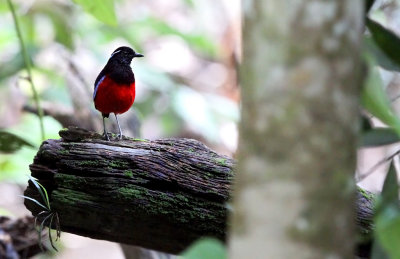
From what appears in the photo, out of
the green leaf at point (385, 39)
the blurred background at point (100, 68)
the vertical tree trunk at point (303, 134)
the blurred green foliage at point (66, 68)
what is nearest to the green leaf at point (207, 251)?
the vertical tree trunk at point (303, 134)

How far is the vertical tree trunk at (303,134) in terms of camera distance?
1151 mm

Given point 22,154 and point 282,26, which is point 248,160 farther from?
point 22,154

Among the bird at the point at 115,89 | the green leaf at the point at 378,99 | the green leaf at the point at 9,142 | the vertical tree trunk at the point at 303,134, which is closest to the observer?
the vertical tree trunk at the point at 303,134

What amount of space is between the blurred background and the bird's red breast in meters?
0.34

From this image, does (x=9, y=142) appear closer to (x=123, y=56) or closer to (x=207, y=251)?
(x=123, y=56)

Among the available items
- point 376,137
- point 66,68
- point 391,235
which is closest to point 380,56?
point 376,137

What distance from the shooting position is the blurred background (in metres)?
4.38

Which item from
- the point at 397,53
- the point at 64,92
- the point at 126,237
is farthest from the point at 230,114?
the point at 397,53

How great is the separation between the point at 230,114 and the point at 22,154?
2.99m

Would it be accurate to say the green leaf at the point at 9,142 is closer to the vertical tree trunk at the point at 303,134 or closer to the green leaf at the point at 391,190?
the green leaf at the point at 391,190

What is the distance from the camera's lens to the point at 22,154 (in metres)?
4.00

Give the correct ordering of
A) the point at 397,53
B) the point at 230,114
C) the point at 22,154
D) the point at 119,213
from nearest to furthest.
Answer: the point at 397,53
the point at 119,213
the point at 22,154
the point at 230,114

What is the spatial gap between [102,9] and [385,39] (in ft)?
5.93

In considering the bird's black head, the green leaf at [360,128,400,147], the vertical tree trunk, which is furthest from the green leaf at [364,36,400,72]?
the bird's black head
